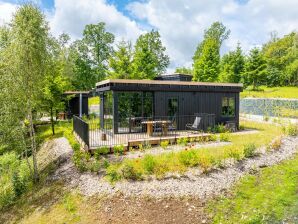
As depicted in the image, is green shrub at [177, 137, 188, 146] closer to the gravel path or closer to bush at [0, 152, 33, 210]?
the gravel path

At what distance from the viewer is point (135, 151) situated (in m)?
9.59

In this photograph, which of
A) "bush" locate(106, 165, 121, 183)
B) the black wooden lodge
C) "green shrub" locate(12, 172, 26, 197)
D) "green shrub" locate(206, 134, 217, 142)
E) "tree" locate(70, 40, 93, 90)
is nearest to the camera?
"bush" locate(106, 165, 121, 183)

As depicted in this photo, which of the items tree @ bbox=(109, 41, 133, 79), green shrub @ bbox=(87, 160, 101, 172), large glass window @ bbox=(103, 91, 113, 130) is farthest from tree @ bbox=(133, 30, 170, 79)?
green shrub @ bbox=(87, 160, 101, 172)

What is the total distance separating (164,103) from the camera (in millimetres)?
13008

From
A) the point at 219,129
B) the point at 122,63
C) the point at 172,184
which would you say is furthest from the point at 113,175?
the point at 122,63

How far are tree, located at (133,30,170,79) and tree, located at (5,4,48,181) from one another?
16021 mm

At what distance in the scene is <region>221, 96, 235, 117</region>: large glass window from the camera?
14.5 metres

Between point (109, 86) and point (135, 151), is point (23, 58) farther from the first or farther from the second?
point (135, 151)

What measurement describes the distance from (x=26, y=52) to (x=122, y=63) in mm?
15796

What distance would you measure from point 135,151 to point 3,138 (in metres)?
5.47

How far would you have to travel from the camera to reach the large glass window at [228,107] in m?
14.5

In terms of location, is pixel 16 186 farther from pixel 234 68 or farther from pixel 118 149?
pixel 234 68

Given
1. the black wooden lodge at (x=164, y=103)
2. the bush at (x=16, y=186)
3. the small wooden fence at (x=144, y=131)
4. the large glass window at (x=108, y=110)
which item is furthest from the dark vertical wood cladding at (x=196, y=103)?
the bush at (x=16, y=186)

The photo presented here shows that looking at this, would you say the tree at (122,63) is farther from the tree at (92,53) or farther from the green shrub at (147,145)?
the tree at (92,53)
